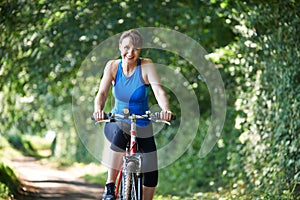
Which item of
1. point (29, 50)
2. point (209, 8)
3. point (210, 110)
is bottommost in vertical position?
point (210, 110)

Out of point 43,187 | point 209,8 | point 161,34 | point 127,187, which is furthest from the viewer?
point 161,34

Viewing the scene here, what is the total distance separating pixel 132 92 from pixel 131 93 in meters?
0.01

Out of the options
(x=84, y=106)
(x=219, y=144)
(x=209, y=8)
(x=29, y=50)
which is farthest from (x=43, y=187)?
(x=84, y=106)

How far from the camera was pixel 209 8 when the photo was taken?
11.4m

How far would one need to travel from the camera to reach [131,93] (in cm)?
561

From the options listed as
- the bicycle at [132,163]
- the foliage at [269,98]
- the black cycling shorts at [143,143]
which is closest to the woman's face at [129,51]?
the bicycle at [132,163]

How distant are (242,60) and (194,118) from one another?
15.3ft

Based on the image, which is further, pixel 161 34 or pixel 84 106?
pixel 84 106

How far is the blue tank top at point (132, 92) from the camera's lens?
18.5ft

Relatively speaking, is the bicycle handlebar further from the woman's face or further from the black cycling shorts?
the woman's face

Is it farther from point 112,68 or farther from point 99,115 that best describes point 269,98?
point 99,115

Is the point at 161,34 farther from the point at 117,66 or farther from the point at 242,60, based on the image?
the point at 117,66

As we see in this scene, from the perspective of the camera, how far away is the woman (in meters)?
5.62

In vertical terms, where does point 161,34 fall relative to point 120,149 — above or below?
above
